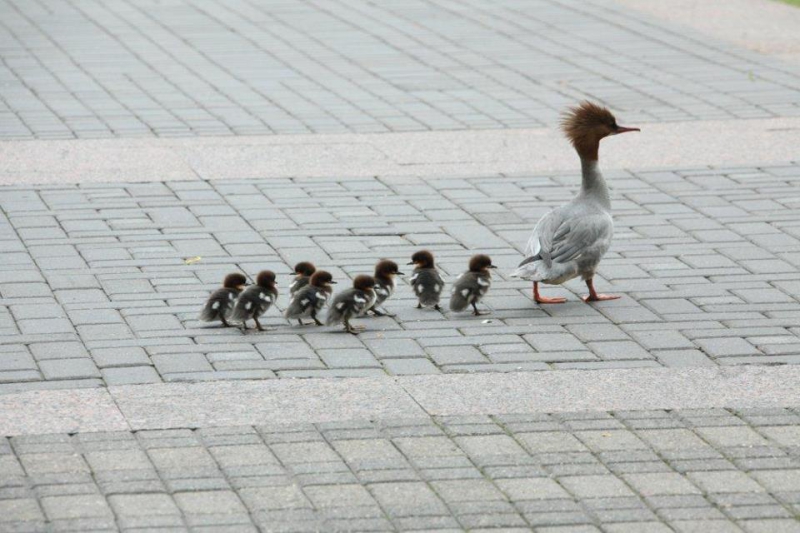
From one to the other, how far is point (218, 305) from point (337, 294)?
677mm

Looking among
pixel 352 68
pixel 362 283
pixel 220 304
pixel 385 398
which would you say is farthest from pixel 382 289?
pixel 352 68

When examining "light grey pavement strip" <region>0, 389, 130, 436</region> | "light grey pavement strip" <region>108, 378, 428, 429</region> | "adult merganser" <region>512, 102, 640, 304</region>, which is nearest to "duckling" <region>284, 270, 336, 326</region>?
"light grey pavement strip" <region>108, 378, 428, 429</region>

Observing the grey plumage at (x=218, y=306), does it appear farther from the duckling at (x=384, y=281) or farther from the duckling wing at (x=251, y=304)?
the duckling at (x=384, y=281)

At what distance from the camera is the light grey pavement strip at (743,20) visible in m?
17.9

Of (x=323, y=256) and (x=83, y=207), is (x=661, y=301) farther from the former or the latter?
(x=83, y=207)

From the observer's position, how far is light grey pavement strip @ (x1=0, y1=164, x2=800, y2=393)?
26.2 feet

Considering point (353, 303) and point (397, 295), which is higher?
point (353, 303)

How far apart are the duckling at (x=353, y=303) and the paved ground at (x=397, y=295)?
14 cm

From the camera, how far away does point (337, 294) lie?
27.8 feet

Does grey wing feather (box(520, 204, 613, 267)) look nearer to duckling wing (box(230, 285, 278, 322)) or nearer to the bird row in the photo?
the bird row

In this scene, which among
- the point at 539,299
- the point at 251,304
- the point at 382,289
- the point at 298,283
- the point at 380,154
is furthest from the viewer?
the point at 380,154

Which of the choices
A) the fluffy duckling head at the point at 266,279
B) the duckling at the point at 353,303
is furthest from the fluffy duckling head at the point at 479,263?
the fluffy duckling head at the point at 266,279

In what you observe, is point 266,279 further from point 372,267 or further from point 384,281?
point 372,267

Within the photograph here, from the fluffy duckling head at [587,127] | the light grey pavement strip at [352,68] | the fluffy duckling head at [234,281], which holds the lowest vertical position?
the light grey pavement strip at [352,68]
